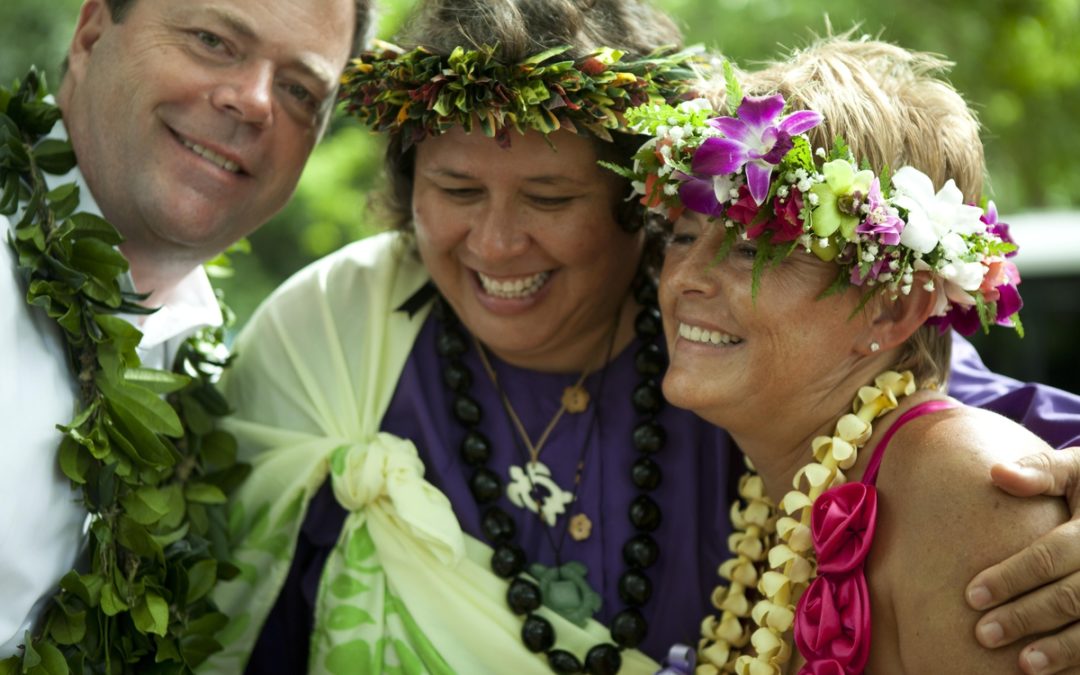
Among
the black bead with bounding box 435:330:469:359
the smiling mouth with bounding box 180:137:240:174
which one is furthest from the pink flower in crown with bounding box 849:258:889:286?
the smiling mouth with bounding box 180:137:240:174

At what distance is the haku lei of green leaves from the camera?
2.89 meters

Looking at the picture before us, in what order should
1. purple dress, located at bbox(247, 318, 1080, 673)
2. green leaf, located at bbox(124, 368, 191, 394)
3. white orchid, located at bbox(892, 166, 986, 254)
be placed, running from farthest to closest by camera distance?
purple dress, located at bbox(247, 318, 1080, 673) → green leaf, located at bbox(124, 368, 191, 394) → white orchid, located at bbox(892, 166, 986, 254)

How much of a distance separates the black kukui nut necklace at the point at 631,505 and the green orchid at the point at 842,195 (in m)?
1.01

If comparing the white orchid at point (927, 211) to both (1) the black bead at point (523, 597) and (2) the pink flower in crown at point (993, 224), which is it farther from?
(1) the black bead at point (523, 597)

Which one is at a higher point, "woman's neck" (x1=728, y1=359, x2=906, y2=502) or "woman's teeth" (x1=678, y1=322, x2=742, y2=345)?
"woman's teeth" (x1=678, y1=322, x2=742, y2=345)

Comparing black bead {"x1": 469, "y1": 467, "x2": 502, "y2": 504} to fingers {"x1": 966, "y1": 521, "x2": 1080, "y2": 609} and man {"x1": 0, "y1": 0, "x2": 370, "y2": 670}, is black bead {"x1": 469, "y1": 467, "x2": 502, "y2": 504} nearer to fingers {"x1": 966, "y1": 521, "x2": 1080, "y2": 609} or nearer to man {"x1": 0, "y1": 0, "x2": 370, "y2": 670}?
man {"x1": 0, "y1": 0, "x2": 370, "y2": 670}

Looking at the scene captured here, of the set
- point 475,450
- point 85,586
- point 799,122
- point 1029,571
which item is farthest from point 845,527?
point 85,586

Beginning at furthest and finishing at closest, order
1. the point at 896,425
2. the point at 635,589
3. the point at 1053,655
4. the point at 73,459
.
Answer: the point at 635,589, the point at 73,459, the point at 896,425, the point at 1053,655

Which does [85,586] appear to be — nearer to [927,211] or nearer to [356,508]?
[356,508]

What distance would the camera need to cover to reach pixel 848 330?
9.12 ft

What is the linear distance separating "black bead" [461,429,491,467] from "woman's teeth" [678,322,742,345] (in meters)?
0.82

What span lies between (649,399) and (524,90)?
96 centimetres

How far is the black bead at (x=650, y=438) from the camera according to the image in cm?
342

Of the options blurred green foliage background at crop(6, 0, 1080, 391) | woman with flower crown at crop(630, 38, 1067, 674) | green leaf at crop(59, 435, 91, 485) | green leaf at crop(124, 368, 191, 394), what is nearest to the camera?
woman with flower crown at crop(630, 38, 1067, 674)
